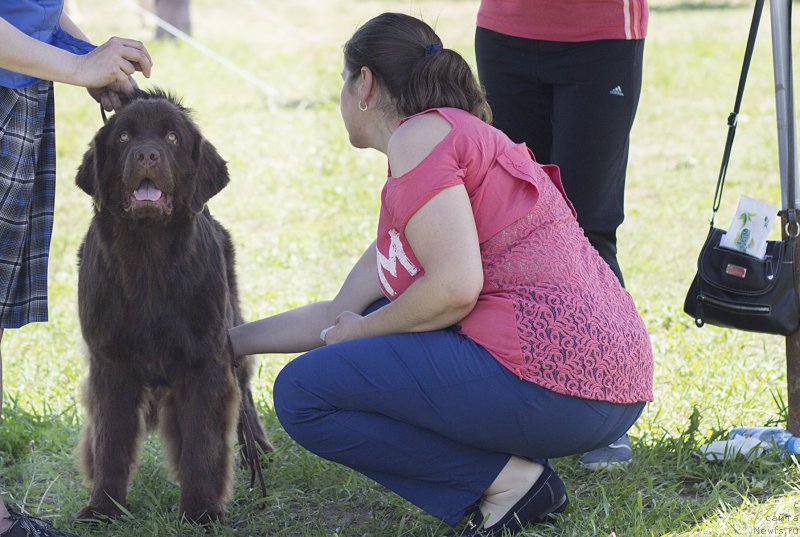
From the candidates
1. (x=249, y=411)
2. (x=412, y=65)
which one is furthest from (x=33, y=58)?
(x=249, y=411)

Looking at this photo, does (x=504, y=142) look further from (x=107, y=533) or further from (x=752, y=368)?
(x=752, y=368)

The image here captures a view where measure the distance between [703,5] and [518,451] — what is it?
1727cm

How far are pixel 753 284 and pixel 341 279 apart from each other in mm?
2926

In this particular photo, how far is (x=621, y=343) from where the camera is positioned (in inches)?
102

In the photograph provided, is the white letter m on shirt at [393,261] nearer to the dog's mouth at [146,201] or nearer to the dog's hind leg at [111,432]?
the dog's mouth at [146,201]

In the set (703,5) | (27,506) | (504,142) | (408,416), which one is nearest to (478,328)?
(408,416)

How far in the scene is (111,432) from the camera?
3006 millimetres

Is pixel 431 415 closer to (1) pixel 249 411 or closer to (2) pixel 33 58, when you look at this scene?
(1) pixel 249 411

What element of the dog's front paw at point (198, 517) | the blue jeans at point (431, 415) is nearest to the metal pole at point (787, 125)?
the blue jeans at point (431, 415)

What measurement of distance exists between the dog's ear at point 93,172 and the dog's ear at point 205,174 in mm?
269

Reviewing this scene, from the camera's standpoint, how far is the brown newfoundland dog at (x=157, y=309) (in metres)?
2.85

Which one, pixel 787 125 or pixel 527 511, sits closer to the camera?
pixel 527 511

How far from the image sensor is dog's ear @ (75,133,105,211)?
112 inches

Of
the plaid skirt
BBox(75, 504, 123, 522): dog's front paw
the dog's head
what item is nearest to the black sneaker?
BBox(75, 504, 123, 522): dog's front paw
